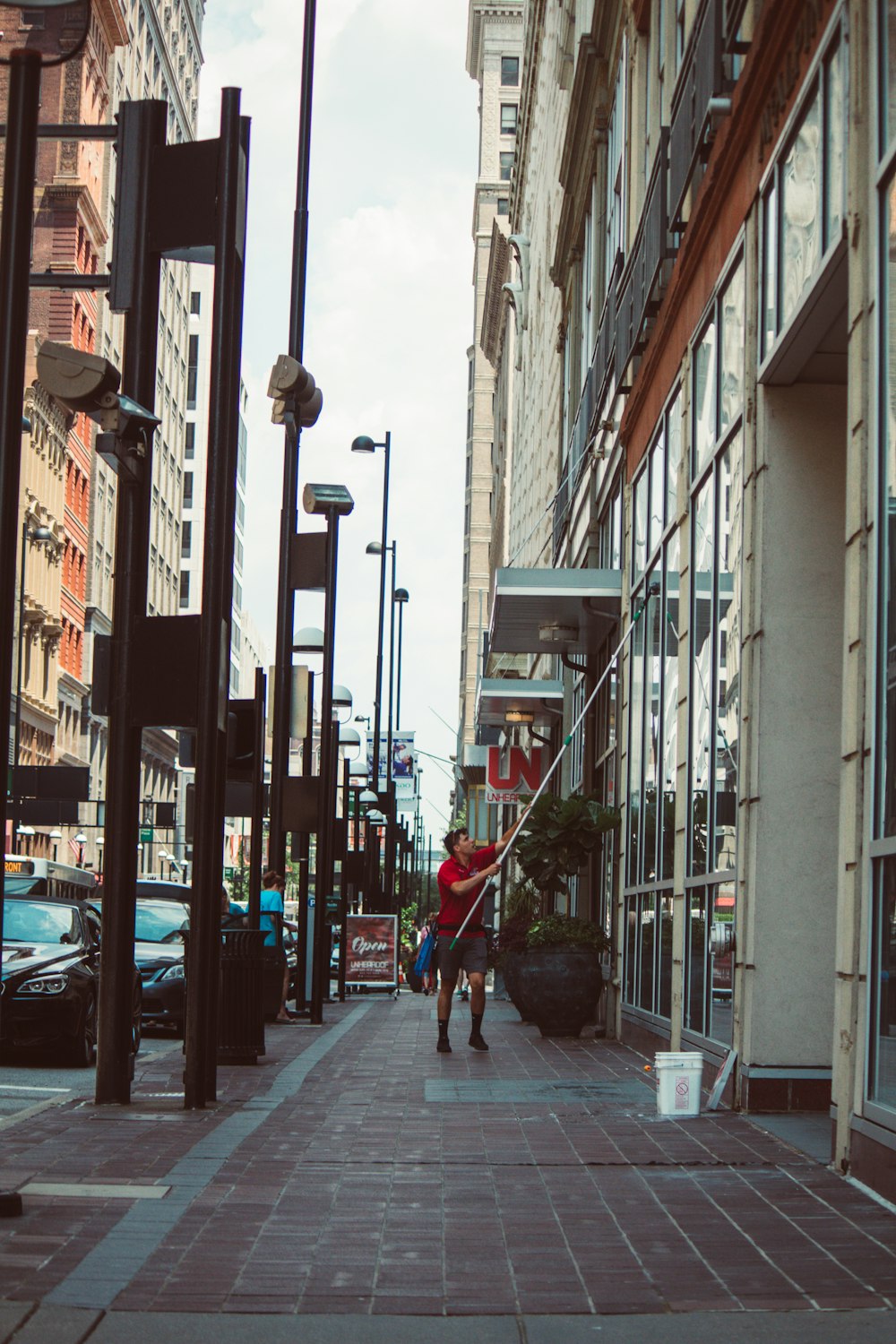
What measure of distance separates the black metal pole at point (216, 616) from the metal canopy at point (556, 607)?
825cm

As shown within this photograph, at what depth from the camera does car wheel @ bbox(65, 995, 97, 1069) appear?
55.5 feet

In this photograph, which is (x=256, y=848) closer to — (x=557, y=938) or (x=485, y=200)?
(x=557, y=938)

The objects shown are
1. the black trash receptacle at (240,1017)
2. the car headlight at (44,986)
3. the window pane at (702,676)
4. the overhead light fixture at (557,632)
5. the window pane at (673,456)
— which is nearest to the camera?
the window pane at (702,676)

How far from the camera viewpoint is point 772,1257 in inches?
260

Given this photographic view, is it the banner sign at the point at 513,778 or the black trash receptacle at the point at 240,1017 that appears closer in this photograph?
the black trash receptacle at the point at 240,1017

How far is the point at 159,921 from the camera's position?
23.2m

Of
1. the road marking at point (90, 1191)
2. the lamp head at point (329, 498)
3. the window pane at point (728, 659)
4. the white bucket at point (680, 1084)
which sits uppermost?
the lamp head at point (329, 498)

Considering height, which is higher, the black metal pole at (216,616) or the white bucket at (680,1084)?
the black metal pole at (216,616)

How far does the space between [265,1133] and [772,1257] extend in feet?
13.7

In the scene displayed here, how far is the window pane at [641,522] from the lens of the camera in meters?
18.3

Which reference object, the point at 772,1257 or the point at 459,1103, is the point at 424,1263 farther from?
the point at 459,1103

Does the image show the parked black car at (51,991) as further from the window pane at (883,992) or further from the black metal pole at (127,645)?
the window pane at (883,992)

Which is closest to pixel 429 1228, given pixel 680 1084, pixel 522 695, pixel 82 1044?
pixel 680 1084

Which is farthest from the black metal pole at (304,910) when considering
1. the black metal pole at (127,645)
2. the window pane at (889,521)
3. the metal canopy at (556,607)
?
the window pane at (889,521)
